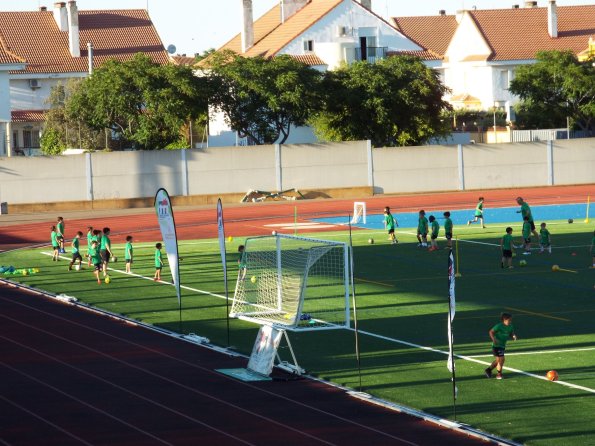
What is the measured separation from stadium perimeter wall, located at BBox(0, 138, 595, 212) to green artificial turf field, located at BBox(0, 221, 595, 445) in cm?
1653

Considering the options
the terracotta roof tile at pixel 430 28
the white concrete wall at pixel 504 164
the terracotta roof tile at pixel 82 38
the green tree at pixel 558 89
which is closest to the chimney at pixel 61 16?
the terracotta roof tile at pixel 82 38

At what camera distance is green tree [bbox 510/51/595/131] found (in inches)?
2963

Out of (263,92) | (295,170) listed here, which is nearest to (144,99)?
(263,92)

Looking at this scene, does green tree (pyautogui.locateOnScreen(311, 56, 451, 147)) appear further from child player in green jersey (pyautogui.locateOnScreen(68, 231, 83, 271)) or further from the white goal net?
the white goal net

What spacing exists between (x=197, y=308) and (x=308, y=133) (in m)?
50.0

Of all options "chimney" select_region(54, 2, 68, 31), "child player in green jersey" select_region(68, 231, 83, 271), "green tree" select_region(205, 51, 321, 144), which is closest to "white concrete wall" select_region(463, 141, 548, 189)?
"green tree" select_region(205, 51, 321, 144)

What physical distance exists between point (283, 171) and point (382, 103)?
7236 millimetres

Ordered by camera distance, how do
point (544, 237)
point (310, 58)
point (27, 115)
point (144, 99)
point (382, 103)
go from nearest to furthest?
point (544, 237) < point (144, 99) < point (382, 103) < point (310, 58) < point (27, 115)

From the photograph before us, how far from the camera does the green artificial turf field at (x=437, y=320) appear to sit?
18.8 meters

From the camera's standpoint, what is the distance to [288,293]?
23594 mm

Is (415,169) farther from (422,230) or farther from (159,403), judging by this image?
(159,403)

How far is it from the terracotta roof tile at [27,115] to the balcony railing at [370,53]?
2424cm

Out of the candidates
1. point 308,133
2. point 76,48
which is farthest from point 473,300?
point 76,48

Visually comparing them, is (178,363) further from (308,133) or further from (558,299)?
(308,133)
